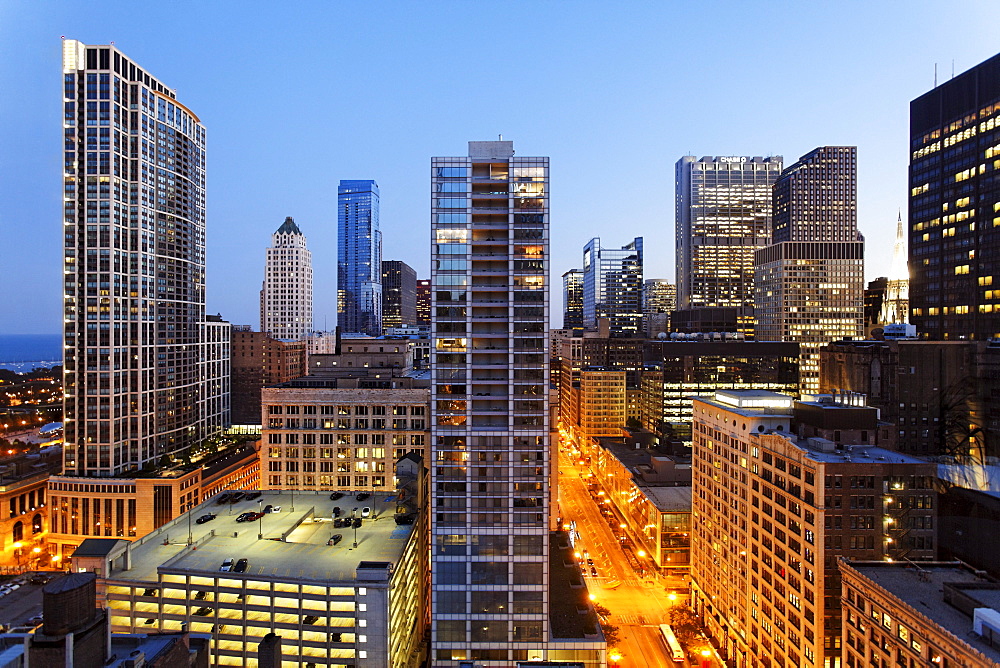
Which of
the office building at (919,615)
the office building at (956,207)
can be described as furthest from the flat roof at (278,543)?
the office building at (956,207)

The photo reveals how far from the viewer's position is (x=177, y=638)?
130ft

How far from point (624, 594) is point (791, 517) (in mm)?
43945

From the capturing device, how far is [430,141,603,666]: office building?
71688mm

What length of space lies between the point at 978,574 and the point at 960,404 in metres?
82.8

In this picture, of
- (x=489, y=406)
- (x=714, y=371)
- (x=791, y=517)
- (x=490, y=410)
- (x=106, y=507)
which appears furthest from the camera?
(x=714, y=371)

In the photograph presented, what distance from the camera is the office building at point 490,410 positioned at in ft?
235

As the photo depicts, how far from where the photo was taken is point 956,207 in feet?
453

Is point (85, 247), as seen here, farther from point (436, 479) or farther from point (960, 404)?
point (960, 404)

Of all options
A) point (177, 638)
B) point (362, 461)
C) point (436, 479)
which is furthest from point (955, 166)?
point (177, 638)

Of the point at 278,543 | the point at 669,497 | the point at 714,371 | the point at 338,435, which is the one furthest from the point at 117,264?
the point at 714,371

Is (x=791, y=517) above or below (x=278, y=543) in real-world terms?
above

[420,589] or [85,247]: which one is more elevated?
[85,247]

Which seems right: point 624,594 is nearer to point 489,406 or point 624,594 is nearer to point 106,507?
point 489,406

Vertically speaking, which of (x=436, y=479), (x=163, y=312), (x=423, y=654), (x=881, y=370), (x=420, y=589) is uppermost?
(x=163, y=312)
